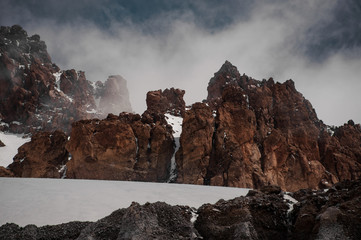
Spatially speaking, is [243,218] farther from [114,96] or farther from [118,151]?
[114,96]

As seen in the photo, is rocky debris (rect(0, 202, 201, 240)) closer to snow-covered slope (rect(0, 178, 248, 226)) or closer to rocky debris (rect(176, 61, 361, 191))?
snow-covered slope (rect(0, 178, 248, 226))

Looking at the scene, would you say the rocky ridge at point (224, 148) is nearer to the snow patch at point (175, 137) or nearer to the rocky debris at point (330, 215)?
the snow patch at point (175, 137)

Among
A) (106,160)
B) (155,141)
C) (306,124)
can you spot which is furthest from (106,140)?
(306,124)

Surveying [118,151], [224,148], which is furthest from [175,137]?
[118,151]

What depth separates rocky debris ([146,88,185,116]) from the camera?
50406mm

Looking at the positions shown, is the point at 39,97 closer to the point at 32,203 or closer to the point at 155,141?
the point at 155,141

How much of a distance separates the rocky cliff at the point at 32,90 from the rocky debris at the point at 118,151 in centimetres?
6894

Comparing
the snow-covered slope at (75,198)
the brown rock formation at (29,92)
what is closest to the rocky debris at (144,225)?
the snow-covered slope at (75,198)

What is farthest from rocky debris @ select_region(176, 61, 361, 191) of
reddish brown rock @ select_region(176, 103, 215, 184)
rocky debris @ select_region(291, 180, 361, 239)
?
rocky debris @ select_region(291, 180, 361, 239)

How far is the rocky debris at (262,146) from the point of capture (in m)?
31.4

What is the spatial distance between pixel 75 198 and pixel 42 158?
1177 inches

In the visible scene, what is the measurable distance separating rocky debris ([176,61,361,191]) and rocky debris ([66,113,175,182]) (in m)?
3.37

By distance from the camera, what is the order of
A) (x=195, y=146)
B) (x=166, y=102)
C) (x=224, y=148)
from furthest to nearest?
(x=166, y=102) < (x=224, y=148) < (x=195, y=146)

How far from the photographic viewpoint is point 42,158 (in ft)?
118
